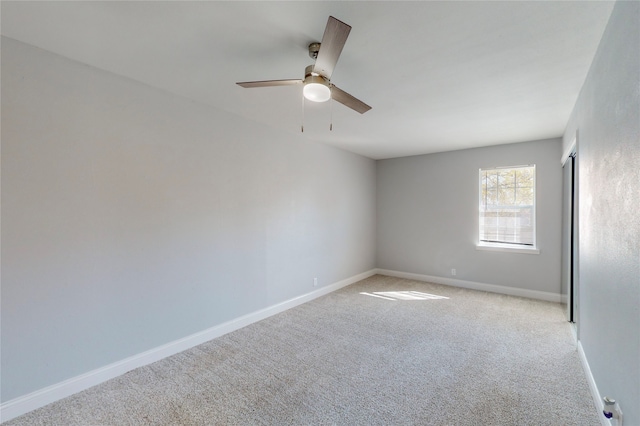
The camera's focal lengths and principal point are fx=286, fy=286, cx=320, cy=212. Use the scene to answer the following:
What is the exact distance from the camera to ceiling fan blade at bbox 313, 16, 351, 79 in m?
1.39

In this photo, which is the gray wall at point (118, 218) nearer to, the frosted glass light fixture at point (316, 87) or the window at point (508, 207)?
the frosted glass light fixture at point (316, 87)

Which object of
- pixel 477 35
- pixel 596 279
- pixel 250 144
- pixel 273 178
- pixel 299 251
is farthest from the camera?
pixel 299 251

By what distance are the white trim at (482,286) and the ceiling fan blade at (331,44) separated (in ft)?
14.9

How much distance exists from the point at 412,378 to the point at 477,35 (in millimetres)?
2543

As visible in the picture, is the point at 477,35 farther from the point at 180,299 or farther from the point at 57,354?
the point at 57,354

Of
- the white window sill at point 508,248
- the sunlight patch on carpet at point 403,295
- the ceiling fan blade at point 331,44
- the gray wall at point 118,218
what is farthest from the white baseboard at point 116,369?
the white window sill at point 508,248

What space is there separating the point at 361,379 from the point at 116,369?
202 centimetres

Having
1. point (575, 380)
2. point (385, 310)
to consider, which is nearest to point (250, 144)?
point (385, 310)

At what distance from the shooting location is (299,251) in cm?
421

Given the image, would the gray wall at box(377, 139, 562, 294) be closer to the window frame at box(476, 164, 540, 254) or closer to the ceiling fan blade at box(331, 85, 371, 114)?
the window frame at box(476, 164, 540, 254)

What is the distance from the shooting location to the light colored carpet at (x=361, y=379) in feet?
6.32

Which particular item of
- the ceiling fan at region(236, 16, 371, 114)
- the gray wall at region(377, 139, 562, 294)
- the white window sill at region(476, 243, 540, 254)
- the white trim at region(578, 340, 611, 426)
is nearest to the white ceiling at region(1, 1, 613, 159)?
the ceiling fan at region(236, 16, 371, 114)

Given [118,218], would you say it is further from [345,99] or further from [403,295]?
[403,295]

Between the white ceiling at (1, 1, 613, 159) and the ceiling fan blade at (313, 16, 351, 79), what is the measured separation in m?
0.20
